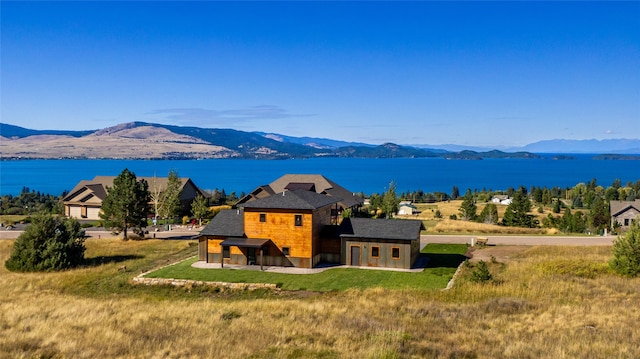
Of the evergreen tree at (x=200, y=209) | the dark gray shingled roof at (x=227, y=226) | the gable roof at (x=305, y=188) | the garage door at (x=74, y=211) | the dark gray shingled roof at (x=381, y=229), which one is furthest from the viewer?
the garage door at (x=74, y=211)

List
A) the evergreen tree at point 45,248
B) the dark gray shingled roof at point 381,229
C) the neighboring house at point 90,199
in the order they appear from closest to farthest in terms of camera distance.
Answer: the dark gray shingled roof at point 381,229 < the evergreen tree at point 45,248 < the neighboring house at point 90,199

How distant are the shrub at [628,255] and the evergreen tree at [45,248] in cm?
3698

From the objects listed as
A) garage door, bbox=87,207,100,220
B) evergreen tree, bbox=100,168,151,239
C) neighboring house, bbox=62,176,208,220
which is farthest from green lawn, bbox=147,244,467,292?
garage door, bbox=87,207,100,220

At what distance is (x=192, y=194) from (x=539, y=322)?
58.6 m

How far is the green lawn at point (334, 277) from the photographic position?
2846 centimetres

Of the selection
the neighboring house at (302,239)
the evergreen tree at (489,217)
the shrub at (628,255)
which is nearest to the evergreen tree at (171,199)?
the neighboring house at (302,239)

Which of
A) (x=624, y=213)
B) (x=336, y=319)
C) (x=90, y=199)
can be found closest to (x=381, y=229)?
(x=336, y=319)

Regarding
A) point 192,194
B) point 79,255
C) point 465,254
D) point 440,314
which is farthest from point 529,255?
A: point 192,194

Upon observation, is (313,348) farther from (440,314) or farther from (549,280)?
(549,280)

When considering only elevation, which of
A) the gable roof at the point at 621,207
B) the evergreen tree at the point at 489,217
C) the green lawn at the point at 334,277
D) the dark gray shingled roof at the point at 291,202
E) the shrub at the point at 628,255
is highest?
the dark gray shingled roof at the point at 291,202

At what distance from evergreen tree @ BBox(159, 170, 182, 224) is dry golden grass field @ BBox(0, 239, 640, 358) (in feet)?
94.6

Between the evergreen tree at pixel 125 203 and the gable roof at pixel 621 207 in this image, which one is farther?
the gable roof at pixel 621 207

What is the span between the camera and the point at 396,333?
1631 centimetres

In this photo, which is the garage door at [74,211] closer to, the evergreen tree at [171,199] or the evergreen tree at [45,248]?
the evergreen tree at [171,199]
